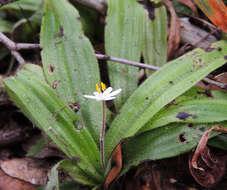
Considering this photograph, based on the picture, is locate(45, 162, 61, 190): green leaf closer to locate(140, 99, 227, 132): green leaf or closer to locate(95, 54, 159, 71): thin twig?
locate(140, 99, 227, 132): green leaf

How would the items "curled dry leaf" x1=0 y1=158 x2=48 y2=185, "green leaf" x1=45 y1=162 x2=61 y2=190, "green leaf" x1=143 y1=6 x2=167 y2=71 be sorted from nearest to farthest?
"green leaf" x1=45 y1=162 x2=61 y2=190 → "curled dry leaf" x1=0 y1=158 x2=48 y2=185 → "green leaf" x1=143 y1=6 x2=167 y2=71

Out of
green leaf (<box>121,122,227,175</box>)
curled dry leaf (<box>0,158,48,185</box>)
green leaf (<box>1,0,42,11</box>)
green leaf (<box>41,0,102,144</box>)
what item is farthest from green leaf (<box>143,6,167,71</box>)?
curled dry leaf (<box>0,158,48,185</box>)

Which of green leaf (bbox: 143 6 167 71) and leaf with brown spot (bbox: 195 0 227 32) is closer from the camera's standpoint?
leaf with brown spot (bbox: 195 0 227 32)

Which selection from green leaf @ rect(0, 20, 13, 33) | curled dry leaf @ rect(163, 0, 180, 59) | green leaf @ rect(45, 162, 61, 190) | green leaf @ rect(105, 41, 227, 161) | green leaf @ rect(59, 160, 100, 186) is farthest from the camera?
green leaf @ rect(0, 20, 13, 33)

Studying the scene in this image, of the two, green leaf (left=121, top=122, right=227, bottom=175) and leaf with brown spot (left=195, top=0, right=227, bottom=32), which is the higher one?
leaf with brown spot (left=195, top=0, right=227, bottom=32)

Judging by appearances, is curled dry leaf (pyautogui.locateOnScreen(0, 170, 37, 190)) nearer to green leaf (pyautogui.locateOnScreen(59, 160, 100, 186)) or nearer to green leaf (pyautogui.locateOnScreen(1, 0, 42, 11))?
green leaf (pyautogui.locateOnScreen(59, 160, 100, 186))

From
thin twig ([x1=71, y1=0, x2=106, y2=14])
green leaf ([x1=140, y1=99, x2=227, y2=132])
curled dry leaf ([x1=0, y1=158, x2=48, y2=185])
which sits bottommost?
Answer: curled dry leaf ([x1=0, y1=158, x2=48, y2=185])
